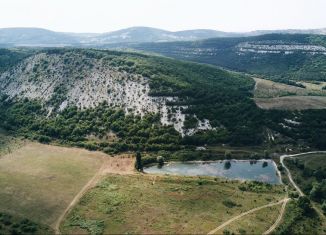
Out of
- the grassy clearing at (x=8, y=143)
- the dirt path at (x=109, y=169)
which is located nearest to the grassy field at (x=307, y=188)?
the dirt path at (x=109, y=169)

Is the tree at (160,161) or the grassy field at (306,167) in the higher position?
the tree at (160,161)

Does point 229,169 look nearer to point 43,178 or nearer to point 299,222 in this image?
point 299,222

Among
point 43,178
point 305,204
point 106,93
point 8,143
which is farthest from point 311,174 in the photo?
point 8,143

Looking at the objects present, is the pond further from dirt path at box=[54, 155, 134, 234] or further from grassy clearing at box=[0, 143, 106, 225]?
grassy clearing at box=[0, 143, 106, 225]

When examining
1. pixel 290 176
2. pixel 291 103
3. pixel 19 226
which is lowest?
pixel 290 176

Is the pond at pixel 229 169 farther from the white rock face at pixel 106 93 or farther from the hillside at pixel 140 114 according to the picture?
the white rock face at pixel 106 93

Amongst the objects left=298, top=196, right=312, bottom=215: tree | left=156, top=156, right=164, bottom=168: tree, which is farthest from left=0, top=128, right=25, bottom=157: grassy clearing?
left=298, top=196, right=312, bottom=215: tree
